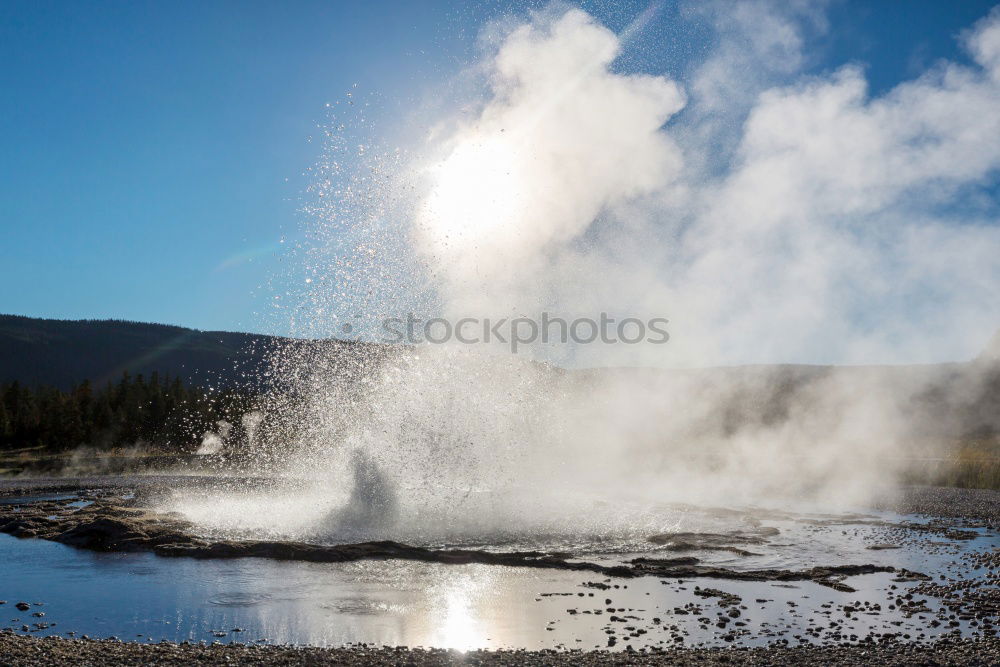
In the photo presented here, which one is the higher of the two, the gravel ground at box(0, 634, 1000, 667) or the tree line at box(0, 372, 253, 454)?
the tree line at box(0, 372, 253, 454)

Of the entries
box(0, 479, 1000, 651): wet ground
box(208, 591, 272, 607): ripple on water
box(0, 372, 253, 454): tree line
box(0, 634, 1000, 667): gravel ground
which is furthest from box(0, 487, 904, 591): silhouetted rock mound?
box(0, 372, 253, 454): tree line

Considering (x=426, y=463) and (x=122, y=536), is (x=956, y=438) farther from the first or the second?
(x=122, y=536)

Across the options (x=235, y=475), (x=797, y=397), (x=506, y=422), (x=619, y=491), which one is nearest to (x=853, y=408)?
(x=797, y=397)

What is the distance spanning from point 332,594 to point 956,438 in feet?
224

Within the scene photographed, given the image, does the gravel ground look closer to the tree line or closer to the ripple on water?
the ripple on water

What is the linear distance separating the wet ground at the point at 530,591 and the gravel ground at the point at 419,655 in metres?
0.64

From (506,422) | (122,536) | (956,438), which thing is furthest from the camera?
(956,438)

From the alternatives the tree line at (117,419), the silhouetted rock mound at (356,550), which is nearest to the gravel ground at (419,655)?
the silhouetted rock mound at (356,550)

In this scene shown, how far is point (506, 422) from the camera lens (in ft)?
106

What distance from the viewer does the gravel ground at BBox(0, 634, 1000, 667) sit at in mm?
9688

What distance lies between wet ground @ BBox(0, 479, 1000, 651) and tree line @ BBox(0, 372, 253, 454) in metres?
46.0

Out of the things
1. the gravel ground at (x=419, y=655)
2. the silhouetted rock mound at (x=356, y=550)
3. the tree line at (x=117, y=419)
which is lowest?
the gravel ground at (x=419, y=655)

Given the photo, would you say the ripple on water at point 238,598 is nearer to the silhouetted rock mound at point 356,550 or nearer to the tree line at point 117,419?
the silhouetted rock mound at point 356,550

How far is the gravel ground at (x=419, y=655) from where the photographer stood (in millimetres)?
9688
